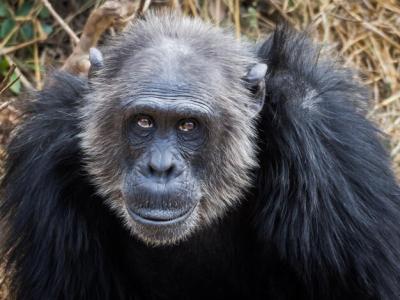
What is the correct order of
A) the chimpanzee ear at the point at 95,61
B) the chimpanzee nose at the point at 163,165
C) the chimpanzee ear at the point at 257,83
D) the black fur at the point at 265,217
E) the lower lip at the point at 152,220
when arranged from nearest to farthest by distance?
1. the chimpanzee nose at the point at 163,165
2. the lower lip at the point at 152,220
3. the black fur at the point at 265,217
4. the chimpanzee ear at the point at 257,83
5. the chimpanzee ear at the point at 95,61

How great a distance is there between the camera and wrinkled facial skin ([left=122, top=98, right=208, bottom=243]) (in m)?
4.64

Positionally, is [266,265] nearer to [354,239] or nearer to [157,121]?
[354,239]

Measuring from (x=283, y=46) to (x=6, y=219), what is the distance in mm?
1979

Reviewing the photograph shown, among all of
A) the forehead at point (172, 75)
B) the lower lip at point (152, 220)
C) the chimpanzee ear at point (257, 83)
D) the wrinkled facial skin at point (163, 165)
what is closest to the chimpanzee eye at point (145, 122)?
the wrinkled facial skin at point (163, 165)

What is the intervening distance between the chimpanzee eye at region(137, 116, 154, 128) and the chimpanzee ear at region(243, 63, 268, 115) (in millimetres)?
617

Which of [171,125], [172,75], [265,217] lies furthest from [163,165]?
[265,217]

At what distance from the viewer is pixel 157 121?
15.7 ft

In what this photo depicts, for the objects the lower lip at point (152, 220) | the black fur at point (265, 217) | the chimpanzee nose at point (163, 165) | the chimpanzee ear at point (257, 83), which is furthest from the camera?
the chimpanzee ear at point (257, 83)

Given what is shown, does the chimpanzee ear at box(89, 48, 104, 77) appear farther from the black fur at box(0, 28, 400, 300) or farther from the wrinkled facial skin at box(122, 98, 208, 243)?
the wrinkled facial skin at box(122, 98, 208, 243)

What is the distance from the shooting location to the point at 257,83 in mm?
5078

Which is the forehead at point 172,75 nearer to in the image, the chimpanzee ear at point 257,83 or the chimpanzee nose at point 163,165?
the chimpanzee ear at point 257,83

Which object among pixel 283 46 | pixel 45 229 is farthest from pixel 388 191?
pixel 45 229

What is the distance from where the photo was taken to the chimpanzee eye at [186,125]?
15.8ft

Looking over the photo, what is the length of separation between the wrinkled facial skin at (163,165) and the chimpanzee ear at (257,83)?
0.36m
